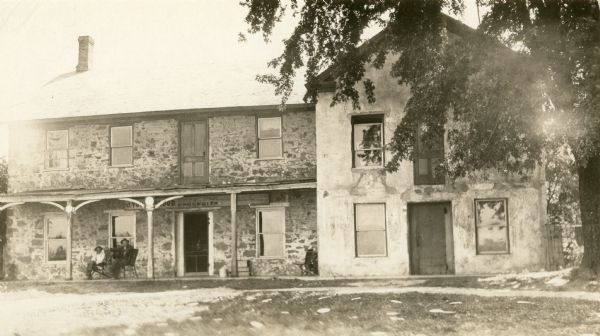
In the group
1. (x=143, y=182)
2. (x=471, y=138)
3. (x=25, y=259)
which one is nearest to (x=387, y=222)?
(x=471, y=138)

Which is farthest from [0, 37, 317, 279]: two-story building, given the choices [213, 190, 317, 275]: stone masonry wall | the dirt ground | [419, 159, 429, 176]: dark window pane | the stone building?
the dirt ground

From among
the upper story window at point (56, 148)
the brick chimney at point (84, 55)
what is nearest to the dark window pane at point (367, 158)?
the upper story window at point (56, 148)

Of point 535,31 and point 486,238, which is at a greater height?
point 535,31

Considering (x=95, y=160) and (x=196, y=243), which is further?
(x=95, y=160)

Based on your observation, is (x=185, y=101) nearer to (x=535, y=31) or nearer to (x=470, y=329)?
(x=535, y=31)

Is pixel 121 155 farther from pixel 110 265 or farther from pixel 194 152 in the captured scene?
pixel 110 265

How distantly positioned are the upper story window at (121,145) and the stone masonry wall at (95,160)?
0.56ft

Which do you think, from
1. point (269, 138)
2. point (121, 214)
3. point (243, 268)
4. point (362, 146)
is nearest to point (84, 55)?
point (121, 214)

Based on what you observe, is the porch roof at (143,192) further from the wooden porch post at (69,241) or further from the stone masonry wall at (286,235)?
the stone masonry wall at (286,235)

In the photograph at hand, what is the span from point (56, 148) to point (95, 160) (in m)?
1.58

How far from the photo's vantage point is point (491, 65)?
13.0m

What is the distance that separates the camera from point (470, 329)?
9086 mm

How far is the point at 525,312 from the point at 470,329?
1645 millimetres

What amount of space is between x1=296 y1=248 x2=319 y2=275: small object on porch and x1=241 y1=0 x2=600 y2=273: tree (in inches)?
220
